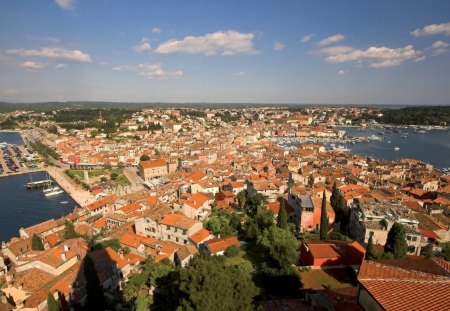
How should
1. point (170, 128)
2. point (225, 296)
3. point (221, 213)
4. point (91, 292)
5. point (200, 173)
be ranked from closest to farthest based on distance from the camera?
point (225, 296) → point (91, 292) → point (221, 213) → point (200, 173) → point (170, 128)

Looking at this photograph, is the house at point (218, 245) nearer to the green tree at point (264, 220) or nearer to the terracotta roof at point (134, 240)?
the green tree at point (264, 220)

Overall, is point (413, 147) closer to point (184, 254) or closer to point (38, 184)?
point (184, 254)

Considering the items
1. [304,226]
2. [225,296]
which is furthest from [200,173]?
[225,296]

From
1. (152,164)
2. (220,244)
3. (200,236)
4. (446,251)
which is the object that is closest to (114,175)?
(152,164)

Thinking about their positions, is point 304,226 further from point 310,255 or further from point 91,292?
point 91,292

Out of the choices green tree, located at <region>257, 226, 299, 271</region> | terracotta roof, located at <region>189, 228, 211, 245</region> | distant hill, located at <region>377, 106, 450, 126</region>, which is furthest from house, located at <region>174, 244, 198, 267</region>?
distant hill, located at <region>377, 106, 450, 126</region>

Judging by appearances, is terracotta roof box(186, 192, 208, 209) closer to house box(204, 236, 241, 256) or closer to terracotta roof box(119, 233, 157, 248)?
terracotta roof box(119, 233, 157, 248)

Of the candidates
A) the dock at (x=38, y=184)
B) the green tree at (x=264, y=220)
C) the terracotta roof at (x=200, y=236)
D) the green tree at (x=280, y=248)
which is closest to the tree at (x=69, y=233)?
the terracotta roof at (x=200, y=236)
